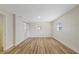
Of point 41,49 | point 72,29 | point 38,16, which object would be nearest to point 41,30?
point 38,16

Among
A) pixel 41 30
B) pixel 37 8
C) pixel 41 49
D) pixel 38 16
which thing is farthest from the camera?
pixel 41 30

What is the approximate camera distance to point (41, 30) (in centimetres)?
1452

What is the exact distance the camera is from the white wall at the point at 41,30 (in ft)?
47.0

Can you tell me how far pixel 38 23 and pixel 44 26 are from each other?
855 mm

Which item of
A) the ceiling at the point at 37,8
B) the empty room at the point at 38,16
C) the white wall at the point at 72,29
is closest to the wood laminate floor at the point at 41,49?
the empty room at the point at 38,16

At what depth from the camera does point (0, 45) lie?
5766 millimetres

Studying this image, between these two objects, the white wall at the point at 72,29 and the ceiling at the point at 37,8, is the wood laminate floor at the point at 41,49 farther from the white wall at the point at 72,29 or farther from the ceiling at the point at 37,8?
the ceiling at the point at 37,8

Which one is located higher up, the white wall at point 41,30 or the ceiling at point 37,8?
the ceiling at point 37,8

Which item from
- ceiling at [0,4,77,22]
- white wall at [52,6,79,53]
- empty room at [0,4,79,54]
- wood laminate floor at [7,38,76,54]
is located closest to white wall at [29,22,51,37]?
empty room at [0,4,79,54]

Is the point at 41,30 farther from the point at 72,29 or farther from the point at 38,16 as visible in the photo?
the point at 72,29

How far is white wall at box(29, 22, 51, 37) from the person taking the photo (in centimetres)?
1431

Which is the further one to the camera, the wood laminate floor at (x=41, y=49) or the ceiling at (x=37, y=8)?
the wood laminate floor at (x=41, y=49)
